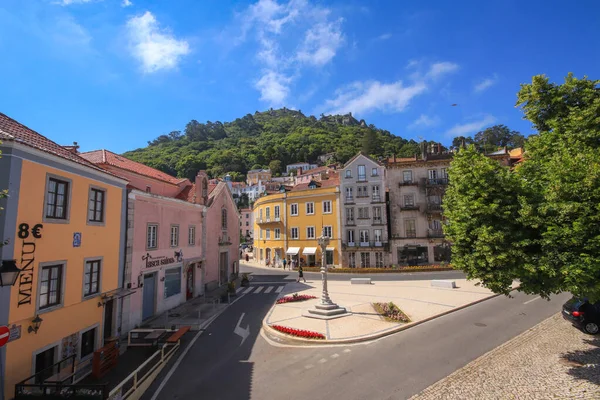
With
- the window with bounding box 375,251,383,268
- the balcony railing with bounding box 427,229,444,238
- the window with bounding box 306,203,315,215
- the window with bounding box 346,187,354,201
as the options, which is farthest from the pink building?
the balcony railing with bounding box 427,229,444,238

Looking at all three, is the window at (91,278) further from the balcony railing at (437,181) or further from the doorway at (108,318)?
the balcony railing at (437,181)

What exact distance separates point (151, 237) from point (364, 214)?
29.4 metres

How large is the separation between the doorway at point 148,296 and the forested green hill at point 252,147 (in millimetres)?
89135

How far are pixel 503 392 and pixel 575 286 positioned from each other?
144 inches

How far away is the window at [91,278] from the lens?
12.7 meters

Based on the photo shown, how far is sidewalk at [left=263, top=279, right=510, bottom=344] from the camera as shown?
1418cm

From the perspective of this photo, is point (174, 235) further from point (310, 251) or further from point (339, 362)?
point (310, 251)

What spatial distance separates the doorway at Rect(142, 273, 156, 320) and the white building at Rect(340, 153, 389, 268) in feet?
90.2

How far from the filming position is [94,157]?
19.2 m

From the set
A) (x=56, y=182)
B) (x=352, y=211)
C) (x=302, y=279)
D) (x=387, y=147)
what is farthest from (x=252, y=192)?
(x=56, y=182)

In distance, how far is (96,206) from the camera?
13656 mm

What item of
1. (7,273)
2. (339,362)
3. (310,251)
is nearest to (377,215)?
(310,251)

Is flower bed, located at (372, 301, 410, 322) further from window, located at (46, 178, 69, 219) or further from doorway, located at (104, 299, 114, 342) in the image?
window, located at (46, 178, 69, 219)

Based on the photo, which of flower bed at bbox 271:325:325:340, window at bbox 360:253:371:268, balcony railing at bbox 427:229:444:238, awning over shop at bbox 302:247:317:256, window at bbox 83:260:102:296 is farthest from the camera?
awning over shop at bbox 302:247:317:256
